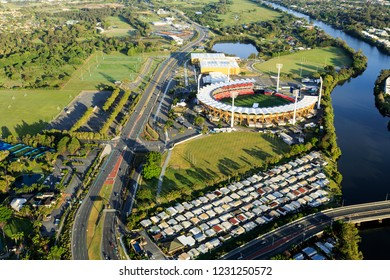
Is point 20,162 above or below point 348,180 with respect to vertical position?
below

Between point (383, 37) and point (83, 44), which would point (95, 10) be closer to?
point (83, 44)

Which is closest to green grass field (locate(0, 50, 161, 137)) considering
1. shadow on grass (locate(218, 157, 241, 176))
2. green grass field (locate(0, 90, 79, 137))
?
green grass field (locate(0, 90, 79, 137))

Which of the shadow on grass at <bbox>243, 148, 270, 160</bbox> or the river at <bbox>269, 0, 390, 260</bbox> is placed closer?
the river at <bbox>269, 0, 390, 260</bbox>

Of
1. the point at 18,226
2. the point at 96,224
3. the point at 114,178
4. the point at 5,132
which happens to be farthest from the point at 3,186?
the point at 5,132

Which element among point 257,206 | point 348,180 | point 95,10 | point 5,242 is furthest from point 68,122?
point 95,10

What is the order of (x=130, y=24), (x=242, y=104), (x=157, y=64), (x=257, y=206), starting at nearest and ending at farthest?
(x=257, y=206) → (x=242, y=104) → (x=157, y=64) → (x=130, y=24)

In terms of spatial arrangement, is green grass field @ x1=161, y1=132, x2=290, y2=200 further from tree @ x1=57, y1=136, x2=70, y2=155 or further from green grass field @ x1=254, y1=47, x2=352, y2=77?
green grass field @ x1=254, y1=47, x2=352, y2=77

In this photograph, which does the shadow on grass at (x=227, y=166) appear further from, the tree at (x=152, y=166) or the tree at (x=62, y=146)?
the tree at (x=62, y=146)

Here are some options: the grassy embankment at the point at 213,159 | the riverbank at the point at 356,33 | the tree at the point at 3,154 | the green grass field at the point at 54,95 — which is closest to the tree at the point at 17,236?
the grassy embankment at the point at 213,159
